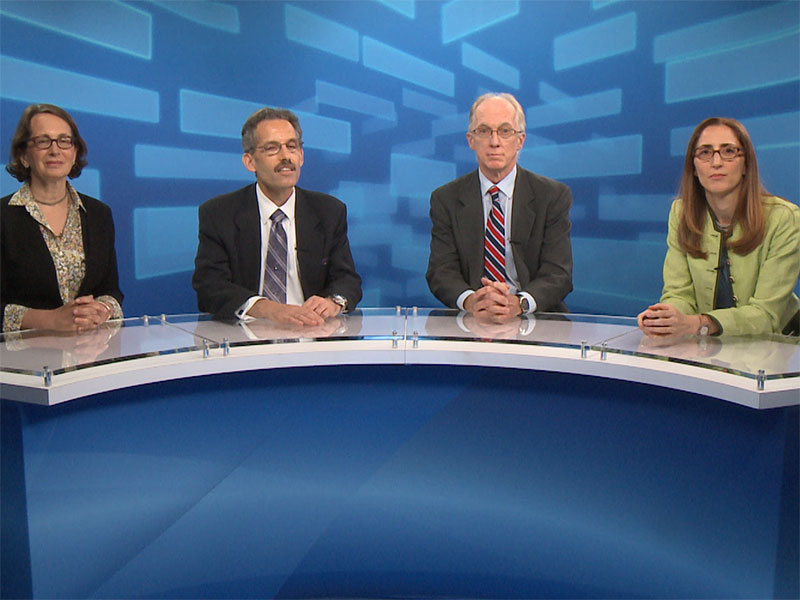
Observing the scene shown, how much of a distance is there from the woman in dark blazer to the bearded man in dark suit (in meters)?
0.35

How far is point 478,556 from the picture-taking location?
6.19 ft

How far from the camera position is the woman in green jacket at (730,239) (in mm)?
2186

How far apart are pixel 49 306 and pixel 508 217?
158 cm

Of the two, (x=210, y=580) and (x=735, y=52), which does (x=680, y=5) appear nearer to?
(x=735, y=52)

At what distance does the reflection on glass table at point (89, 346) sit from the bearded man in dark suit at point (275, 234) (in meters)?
0.54

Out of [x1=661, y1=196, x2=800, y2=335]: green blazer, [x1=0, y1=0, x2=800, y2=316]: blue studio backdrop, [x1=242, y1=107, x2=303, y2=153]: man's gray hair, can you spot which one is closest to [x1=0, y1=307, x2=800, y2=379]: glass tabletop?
[x1=661, y1=196, x2=800, y2=335]: green blazer

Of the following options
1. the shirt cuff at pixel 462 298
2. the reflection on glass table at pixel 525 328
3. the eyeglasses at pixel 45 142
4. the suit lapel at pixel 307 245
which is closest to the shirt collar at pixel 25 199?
the eyeglasses at pixel 45 142

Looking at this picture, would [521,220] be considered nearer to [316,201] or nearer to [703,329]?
[316,201]

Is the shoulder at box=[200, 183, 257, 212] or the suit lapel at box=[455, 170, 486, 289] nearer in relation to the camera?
the shoulder at box=[200, 183, 257, 212]

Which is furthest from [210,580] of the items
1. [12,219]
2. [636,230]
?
[636,230]

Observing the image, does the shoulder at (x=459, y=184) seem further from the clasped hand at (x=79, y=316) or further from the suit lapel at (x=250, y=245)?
the clasped hand at (x=79, y=316)

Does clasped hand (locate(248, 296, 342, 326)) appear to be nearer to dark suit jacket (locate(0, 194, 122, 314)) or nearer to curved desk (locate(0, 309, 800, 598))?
curved desk (locate(0, 309, 800, 598))

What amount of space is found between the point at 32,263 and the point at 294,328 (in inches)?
39.0

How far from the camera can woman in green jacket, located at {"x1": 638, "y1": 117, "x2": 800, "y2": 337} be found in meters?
2.19
